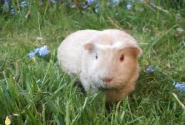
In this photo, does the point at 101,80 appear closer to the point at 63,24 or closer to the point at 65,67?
the point at 65,67

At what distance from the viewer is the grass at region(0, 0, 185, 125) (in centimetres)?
303

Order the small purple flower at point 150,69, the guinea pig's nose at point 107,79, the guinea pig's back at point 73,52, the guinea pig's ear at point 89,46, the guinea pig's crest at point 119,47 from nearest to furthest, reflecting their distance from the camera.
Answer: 1. the guinea pig's nose at point 107,79
2. the guinea pig's crest at point 119,47
3. the guinea pig's ear at point 89,46
4. the guinea pig's back at point 73,52
5. the small purple flower at point 150,69

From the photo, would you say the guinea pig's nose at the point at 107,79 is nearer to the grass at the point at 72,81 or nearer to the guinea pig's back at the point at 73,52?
the grass at the point at 72,81

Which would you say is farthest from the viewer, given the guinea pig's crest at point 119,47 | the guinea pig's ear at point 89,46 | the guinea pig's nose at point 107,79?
the guinea pig's ear at point 89,46

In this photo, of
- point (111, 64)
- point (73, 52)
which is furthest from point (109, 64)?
point (73, 52)

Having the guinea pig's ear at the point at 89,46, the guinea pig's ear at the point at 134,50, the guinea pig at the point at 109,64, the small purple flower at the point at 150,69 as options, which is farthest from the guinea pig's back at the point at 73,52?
the small purple flower at the point at 150,69

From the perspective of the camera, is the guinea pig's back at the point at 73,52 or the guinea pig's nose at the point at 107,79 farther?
the guinea pig's back at the point at 73,52

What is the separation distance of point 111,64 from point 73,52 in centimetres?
75

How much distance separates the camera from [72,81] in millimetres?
3256

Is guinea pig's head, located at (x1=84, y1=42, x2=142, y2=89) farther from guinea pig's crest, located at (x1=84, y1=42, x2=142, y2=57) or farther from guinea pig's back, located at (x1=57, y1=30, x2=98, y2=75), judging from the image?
guinea pig's back, located at (x1=57, y1=30, x2=98, y2=75)

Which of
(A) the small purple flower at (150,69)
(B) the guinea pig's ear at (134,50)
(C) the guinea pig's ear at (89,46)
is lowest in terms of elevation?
(A) the small purple flower at (150,69)

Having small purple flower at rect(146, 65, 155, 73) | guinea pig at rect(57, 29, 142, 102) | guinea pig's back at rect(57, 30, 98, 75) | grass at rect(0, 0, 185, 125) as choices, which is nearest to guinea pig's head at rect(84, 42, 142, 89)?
guinea pig at rect(57, 29, 142, 102)

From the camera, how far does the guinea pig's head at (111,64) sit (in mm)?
3053

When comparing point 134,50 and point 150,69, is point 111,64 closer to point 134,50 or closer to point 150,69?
point 134,50
